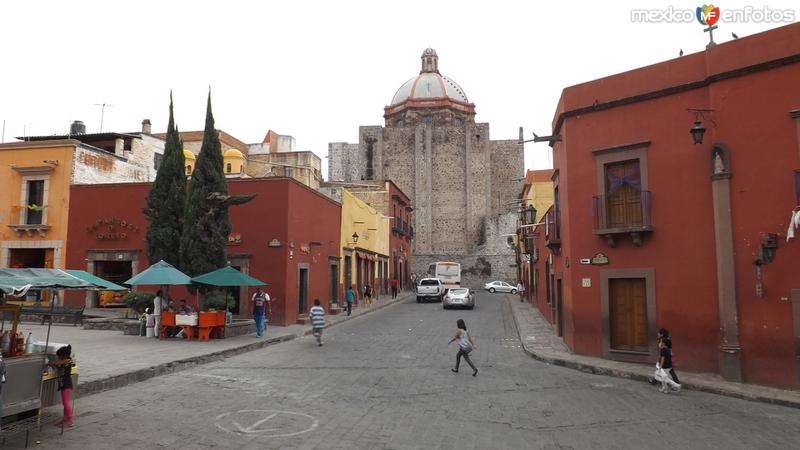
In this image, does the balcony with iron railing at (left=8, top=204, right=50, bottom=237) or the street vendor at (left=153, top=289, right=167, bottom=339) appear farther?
the balcony with iron railing at (left=8, top=204, right=50, bottom=237)

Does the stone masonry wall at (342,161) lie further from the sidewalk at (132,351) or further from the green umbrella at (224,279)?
the green umbrella at (224,279)

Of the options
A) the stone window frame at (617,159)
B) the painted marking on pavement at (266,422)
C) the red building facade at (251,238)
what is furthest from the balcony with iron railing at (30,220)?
the stone window frame at (617,159)

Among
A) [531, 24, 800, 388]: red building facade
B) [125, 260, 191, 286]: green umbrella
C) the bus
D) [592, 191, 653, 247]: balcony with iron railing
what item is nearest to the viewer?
[531, 24, 800, 388]: red building facade

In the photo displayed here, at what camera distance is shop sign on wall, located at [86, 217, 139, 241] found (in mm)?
22750

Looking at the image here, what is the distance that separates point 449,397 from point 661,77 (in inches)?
344

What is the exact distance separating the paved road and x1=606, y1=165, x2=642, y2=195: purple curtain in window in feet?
14.8

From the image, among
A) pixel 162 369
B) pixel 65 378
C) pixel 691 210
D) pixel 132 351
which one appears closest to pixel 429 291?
pixel 132 351

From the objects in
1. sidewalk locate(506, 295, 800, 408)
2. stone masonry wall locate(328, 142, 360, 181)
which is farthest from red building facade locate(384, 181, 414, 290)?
sidewalk locate(506, 295, 800, 408)

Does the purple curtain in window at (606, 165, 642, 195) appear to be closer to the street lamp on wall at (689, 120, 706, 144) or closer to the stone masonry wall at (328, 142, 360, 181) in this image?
the street lamp on wall at (689, 120, 706, 144)

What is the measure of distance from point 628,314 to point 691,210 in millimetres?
2842

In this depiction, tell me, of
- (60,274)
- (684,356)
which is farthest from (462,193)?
(60,274)

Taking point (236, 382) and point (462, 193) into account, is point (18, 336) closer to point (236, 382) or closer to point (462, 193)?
point (236, 382)

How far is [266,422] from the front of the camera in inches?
302

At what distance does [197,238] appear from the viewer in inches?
712
